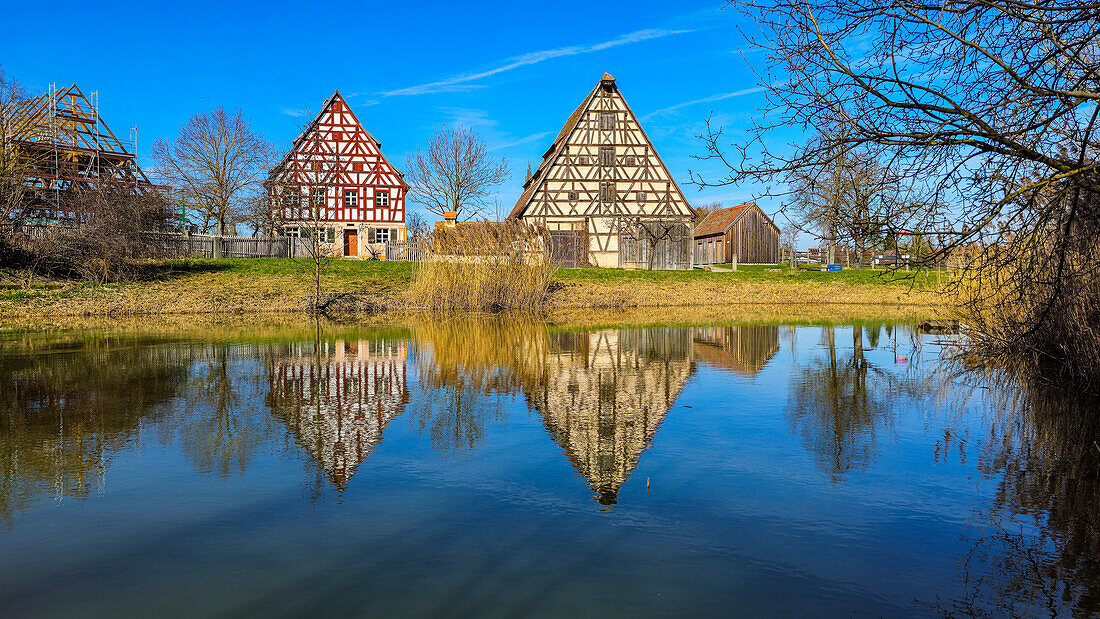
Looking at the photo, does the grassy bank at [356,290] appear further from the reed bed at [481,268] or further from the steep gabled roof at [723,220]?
the steep gabled roof at [723,220]

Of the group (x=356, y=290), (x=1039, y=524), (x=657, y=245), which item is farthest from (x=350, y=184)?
(x=1039, y=524)

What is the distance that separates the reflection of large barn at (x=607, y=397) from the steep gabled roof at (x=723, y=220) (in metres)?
39.2

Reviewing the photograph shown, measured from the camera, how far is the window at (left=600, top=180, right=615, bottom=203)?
41.1 meters

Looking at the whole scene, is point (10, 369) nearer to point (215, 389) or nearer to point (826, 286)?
point (215, 389)

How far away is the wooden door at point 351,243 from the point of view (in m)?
50.6

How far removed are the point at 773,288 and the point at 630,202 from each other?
36.3 ft

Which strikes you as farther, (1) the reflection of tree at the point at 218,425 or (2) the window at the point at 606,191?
(2) the window at the point at 606,191

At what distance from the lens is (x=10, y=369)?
12.3 metres

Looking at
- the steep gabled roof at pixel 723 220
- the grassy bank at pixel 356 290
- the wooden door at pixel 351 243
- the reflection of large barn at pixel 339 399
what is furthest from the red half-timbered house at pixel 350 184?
the reflection of large barn at pixel 339 399

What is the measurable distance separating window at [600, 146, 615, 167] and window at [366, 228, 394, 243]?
17.1 meters

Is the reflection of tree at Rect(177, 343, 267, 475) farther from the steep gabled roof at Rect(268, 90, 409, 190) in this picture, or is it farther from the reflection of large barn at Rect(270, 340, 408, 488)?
the steep gabled roof at Rect(268, 90, 409, 190)

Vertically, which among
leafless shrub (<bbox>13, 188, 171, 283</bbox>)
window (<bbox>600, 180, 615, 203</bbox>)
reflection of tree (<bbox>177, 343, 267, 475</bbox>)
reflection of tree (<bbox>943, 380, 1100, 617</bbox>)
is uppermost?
window (<bbox>600, 180, 615, 203</bbox>)

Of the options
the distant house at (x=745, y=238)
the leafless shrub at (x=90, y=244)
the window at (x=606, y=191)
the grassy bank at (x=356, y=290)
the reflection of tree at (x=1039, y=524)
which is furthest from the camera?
the distant house at (x=745, y=238)

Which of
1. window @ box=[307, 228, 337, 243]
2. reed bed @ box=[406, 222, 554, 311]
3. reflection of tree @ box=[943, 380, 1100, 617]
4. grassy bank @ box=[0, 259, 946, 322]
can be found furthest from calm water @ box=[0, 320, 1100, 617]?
window @ box=[307, 228, 337, 243]
